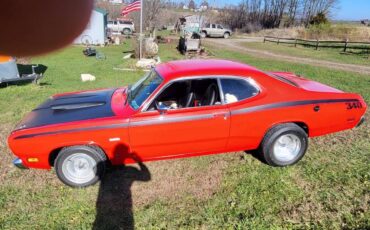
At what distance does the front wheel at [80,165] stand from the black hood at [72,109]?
43 cm

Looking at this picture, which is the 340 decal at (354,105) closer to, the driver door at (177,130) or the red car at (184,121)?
the red car at (184,121)

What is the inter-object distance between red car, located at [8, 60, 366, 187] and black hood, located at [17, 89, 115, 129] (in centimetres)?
2

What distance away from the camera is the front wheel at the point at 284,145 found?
4484 mm

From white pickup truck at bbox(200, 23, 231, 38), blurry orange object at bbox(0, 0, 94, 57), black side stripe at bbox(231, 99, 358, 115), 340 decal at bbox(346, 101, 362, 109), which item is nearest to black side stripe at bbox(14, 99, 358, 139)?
black side stripe at bbox(231, 99, 358, 115)

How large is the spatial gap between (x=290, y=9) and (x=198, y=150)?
5584cm

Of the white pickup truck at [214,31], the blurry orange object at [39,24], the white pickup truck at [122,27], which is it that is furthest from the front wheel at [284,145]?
the white pickup truck at [122,27]

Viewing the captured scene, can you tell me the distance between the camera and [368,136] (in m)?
5.70

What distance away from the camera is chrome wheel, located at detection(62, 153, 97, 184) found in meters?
4.16

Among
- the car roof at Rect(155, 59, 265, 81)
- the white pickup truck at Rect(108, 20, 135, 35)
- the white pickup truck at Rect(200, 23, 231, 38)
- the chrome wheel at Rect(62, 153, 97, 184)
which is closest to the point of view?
the chrome wheel at Rect(62, 153, 97, 184)

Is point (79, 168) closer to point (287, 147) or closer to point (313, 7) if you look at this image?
point (287, 147)

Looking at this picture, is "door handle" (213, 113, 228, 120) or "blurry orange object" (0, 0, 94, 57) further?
"door handle" (213, 113, 228, 120)

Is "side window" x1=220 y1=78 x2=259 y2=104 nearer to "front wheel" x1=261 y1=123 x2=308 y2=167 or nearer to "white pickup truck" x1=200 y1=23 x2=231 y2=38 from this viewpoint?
"front wheel" x1=261 y1=123 x2=308 y2=167

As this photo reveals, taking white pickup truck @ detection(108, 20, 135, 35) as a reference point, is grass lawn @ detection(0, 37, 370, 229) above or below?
below

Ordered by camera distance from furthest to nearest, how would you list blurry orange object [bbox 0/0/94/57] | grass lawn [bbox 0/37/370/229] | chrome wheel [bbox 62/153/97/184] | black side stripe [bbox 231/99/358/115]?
black side stripe [bbox 231/99/358/115], chrome wheel [bbox 62/153/97/184], grass lawn [bbox 0/37/370/229], blurry orange object [bbox 0/0/94/57]
